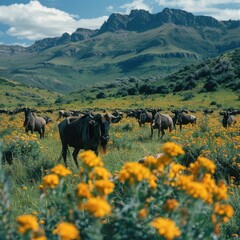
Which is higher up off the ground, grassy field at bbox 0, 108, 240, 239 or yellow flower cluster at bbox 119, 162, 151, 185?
yellow flower cluster at bbox 119, 162, 151, 185

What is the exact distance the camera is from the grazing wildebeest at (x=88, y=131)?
8719 millimetres

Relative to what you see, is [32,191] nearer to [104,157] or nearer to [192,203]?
[104,157]

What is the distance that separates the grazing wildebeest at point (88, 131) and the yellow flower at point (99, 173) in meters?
6.17

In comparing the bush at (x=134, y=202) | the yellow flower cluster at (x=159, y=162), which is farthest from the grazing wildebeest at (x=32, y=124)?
the yellow flower cluster at (x=159, y=162)

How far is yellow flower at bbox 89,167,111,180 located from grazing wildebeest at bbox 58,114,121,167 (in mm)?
6175

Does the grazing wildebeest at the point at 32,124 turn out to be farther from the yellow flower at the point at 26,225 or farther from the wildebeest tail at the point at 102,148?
the yellow flower at the point at 26,225

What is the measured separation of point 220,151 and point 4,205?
6.99m

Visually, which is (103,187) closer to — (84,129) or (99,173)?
(99,173)

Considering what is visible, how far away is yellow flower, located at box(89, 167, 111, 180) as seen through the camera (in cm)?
235

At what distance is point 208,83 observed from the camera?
199 ft

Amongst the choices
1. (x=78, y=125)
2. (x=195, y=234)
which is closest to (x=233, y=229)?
(x=195, y=234)

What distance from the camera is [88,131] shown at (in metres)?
9.27

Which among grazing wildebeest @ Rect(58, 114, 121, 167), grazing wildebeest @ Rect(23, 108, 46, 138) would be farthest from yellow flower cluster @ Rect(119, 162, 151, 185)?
grazing wildebeest @ Rect(23, 108, 46, 138)

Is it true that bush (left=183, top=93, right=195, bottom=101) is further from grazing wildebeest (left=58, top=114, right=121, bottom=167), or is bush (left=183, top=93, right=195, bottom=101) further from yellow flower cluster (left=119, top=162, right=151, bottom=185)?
yellow flower cluster (left=119, top=162, right=151, bottom=185)
